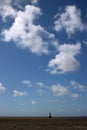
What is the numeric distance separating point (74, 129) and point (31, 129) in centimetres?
643

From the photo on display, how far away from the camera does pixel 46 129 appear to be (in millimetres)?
42469

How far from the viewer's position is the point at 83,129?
43469mm

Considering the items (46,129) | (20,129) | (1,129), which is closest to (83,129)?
(46,129)

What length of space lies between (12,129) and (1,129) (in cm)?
161

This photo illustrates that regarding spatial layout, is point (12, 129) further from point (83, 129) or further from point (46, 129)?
point (83, 129)

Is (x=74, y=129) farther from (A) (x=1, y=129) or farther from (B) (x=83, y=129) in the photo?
(A) (x=1, y=129)

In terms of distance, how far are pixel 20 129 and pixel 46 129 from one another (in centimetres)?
390

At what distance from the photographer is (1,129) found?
42188 mm

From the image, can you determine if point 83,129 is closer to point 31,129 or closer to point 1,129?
point 31,129

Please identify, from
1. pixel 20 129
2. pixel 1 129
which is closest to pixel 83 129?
pixel 20 129

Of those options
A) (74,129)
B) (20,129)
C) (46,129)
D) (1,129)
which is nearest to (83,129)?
(74,129)

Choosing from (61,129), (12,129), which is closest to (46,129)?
(61,129)

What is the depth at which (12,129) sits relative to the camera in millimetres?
42406

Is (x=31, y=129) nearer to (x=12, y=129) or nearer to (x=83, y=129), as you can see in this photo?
(x=12, y=129)
